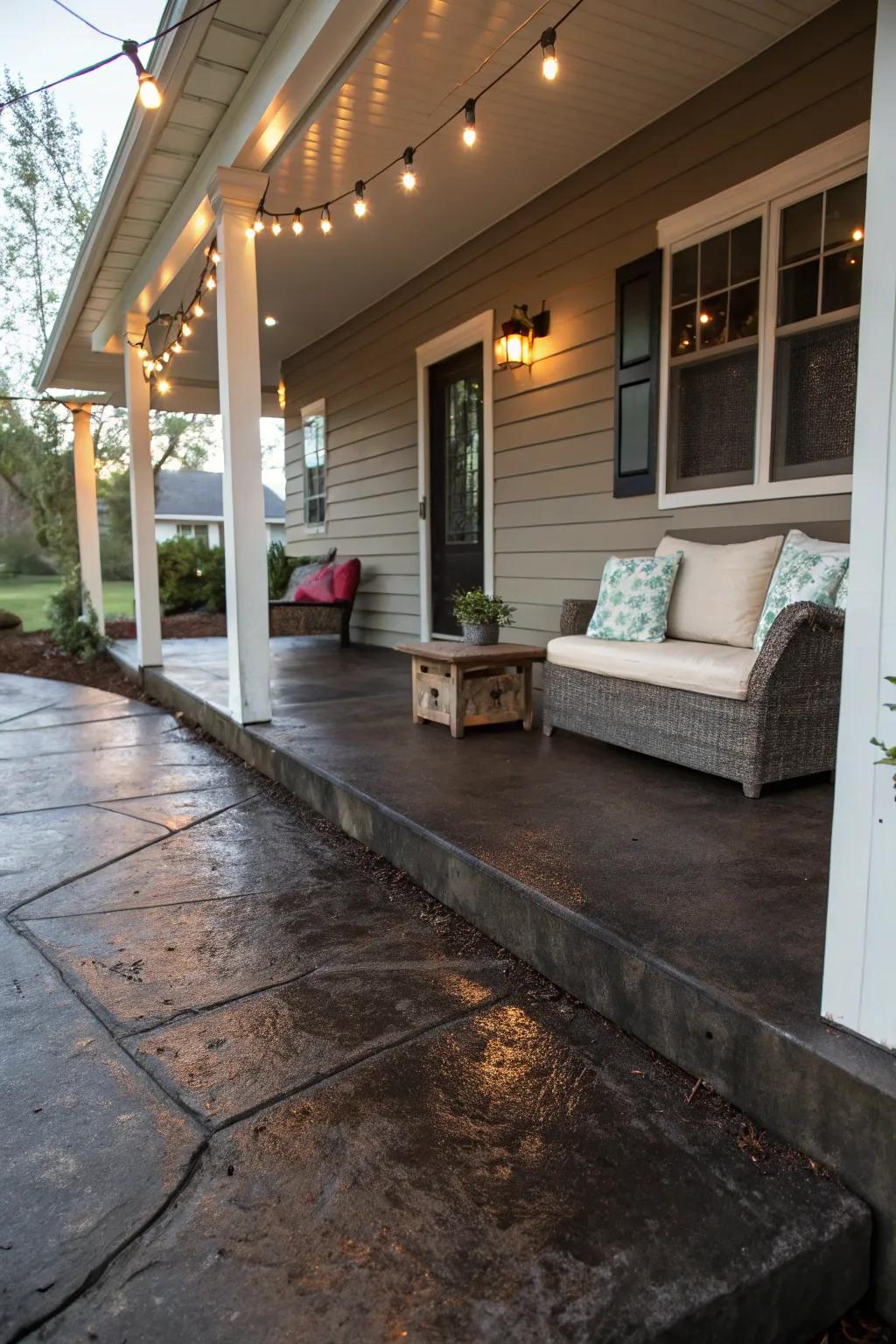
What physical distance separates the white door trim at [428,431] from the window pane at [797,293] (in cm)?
212

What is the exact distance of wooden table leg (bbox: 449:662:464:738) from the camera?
11.5ft

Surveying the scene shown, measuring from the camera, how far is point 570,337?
4.48 meters

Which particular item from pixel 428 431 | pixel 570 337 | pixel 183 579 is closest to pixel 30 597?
pixel 183 579

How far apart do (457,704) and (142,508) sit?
11.7 ft

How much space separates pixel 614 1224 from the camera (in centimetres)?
117

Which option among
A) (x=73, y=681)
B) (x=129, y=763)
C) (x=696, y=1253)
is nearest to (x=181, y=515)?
(x=73, y=681)

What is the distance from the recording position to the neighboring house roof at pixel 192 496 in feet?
78.2

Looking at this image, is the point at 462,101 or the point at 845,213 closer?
the point at 845,213

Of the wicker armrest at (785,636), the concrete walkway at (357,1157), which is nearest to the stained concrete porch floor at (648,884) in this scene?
the concrete walkway at (357,1157)

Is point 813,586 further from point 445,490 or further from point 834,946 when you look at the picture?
point 445,490

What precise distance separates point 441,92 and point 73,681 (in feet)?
16.7

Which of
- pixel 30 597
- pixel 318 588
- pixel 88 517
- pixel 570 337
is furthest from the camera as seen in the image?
pixel 30 597

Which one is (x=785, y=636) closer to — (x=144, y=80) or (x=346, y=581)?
(x=144, y=80)

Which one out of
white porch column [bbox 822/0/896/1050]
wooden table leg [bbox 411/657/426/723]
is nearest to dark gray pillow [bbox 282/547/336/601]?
wooden table leg [bbox 411/657/426/723]
